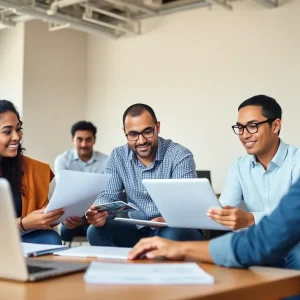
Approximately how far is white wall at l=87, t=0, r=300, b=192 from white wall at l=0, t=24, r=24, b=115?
93cm

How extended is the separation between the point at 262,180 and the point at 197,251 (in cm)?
122

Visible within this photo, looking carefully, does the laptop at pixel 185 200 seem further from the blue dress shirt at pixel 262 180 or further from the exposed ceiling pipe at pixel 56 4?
the exposed ceiling pipe at pixel 56 4

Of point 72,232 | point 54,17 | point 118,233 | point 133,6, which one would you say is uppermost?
point 133,6

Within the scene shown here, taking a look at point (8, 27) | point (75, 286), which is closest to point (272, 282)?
point (75, 286)

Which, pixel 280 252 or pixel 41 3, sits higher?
pixel 41 3

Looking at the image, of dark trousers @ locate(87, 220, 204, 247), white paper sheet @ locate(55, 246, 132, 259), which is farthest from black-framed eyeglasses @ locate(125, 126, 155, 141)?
white paper sheet @ locate(55, 246, 132, 259)

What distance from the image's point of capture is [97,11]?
5.38 metres

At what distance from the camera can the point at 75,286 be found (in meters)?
1.10

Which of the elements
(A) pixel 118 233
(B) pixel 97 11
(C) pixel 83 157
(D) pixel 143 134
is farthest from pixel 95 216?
(B) pixel 97 11

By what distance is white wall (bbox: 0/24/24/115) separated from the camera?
5523 mm

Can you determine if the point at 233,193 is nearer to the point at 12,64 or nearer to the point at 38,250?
the point at 38,250

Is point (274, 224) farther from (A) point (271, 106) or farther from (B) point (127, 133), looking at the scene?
(B) point (127, 133)

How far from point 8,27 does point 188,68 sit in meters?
1.90

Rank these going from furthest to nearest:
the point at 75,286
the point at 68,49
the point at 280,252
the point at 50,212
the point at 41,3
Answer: the point at 68,49
the point at 41,3
the point at 50,212
the point at 280,252
the point at 75,286
